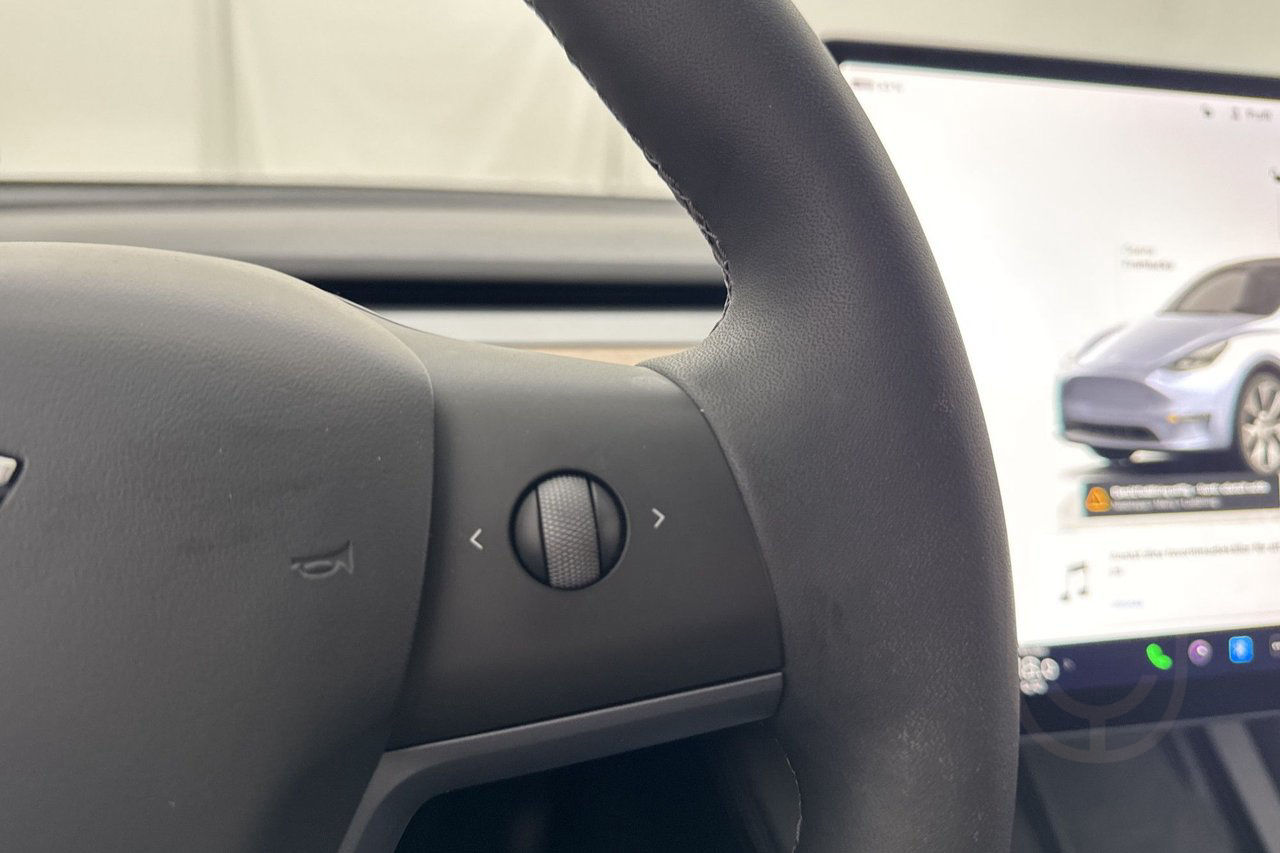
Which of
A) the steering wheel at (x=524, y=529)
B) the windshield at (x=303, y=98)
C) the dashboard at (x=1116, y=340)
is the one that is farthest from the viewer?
the windshield at (x=303, y=98)

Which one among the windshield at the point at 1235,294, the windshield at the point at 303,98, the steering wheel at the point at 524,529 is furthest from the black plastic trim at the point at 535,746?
the windshield at the point at 303,98

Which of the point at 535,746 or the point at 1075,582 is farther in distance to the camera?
the point at 1075,582

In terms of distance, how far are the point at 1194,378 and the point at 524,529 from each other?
48 cm

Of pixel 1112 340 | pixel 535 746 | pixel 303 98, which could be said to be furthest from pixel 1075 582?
pixel 303 98

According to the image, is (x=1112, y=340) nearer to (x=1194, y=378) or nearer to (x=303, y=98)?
(x=1194, y=378)

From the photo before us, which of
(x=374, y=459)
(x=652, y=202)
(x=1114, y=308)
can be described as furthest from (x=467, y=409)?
(x=652, y=202)

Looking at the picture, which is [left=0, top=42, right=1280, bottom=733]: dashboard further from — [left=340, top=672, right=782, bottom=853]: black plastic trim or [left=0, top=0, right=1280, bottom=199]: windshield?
[left=340, top=672, right=782, bottom=853]: black plastic trim

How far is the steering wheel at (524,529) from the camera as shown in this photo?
22cm

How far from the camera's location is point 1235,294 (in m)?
0.58

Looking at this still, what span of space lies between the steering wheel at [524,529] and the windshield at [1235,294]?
1.24ft

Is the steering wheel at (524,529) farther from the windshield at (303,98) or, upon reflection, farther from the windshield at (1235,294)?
the windshield at (303,98)

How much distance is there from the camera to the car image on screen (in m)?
0.53

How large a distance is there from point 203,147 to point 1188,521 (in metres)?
0.74

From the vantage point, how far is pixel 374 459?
0.78 ft
